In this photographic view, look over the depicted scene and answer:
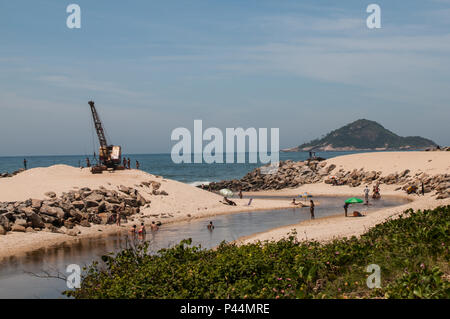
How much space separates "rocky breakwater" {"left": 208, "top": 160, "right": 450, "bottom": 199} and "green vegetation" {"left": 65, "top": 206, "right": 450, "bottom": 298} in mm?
45124

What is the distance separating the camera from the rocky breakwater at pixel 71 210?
98.7 ft

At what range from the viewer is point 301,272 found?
11305mm

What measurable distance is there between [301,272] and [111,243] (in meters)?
19.5

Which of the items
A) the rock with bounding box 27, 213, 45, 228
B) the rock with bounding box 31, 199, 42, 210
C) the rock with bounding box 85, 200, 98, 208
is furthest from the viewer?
the rock with bounding box 85, 200, 98, 208

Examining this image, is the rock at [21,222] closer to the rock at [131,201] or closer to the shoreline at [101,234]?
the shoreline at [101,234]

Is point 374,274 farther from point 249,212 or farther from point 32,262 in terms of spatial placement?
point 249,212

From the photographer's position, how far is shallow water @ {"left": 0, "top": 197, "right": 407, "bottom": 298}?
18219 mm

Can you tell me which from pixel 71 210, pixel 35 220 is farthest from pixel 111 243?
pixel 71 210

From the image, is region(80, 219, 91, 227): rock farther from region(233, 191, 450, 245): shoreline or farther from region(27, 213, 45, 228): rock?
region(233, 191, 450, 245): shoreline

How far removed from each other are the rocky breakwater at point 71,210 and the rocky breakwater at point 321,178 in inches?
1160

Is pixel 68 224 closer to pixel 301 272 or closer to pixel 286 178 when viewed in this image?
pixel 301 272

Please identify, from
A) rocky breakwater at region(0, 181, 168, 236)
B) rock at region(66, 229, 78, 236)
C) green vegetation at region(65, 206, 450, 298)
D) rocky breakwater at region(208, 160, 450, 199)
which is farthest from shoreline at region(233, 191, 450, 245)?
rocky breakwater at region(208, 160, 450, 199)
